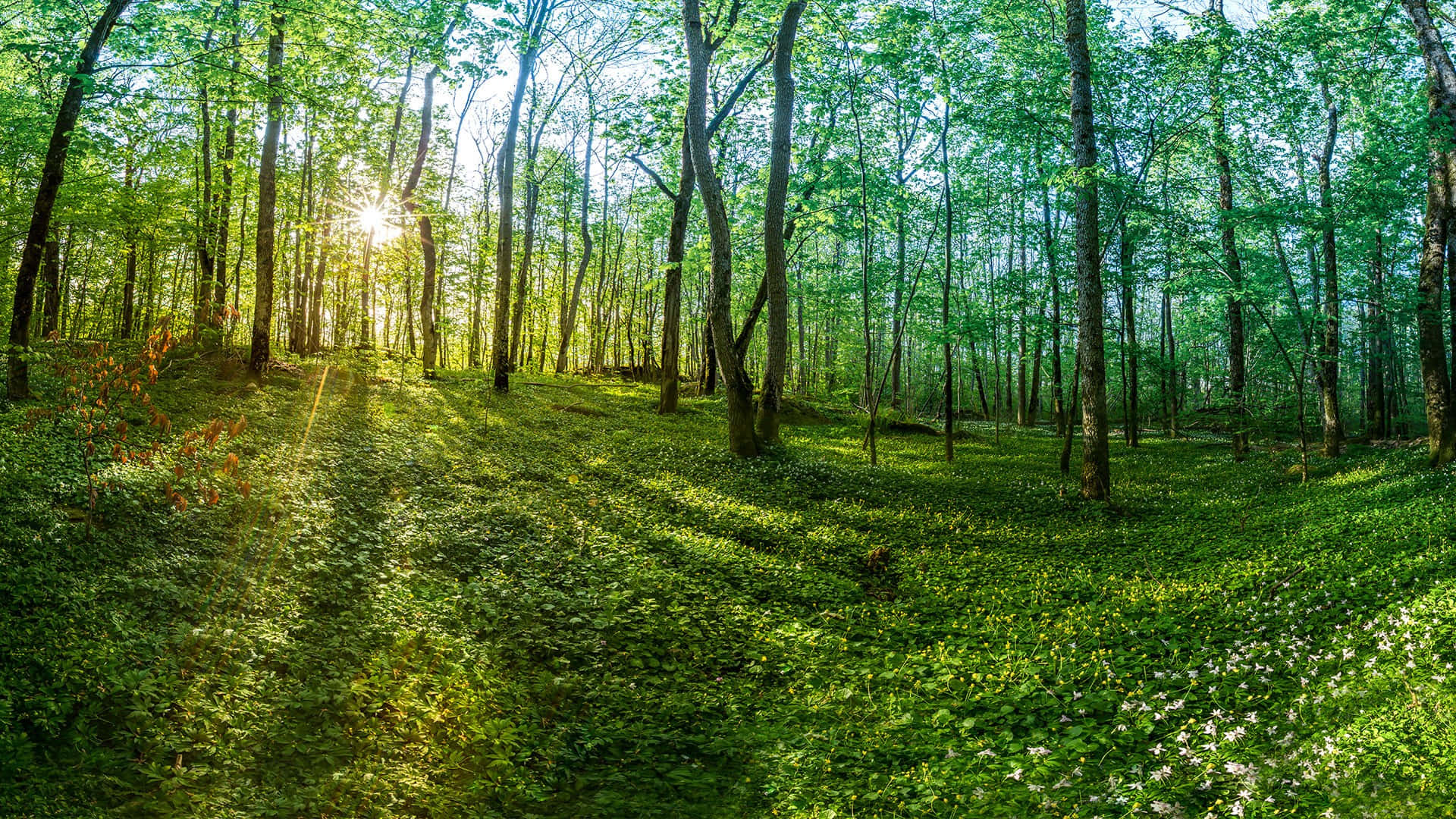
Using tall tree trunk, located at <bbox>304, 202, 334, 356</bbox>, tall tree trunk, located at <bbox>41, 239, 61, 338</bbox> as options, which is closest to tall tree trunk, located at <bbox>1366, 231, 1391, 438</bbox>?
tall tree trunk, located at <bbox>41, 239, 61, 338</bbox>

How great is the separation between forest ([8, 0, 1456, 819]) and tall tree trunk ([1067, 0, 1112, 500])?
0.26 ft

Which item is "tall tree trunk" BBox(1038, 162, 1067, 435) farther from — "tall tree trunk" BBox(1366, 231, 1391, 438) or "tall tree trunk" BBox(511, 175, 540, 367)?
"tall tree trunk" BBox(511, 175, 540, 367)

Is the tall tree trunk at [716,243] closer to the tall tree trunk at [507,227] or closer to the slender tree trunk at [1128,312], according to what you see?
the tall tree trunk at [507,227]

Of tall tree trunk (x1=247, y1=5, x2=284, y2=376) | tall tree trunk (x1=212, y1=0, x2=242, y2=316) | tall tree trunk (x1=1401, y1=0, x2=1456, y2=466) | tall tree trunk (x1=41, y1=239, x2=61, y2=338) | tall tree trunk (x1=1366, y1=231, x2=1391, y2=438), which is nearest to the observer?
tall tree trunk (x1=1401, y1=0, x2=1456, y2=466)

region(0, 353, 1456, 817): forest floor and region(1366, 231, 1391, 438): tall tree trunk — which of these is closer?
region(0, 353, 1456, 817): forest floor

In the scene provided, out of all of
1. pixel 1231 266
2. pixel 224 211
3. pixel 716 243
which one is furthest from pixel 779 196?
pixel 224 211

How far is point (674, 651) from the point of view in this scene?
251 inches

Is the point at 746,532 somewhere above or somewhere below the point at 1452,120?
below

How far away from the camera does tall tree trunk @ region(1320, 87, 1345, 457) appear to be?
15.8 metres

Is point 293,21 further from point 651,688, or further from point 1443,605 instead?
point 1443,605

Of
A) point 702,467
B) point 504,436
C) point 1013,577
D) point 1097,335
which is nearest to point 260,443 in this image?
point 504,436

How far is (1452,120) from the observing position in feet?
36.1

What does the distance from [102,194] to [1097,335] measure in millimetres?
22240

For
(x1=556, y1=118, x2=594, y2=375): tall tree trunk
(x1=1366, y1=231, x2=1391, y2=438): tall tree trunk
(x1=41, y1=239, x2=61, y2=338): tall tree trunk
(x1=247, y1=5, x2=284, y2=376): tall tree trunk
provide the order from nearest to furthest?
(x1=247, y1=5, x2=284, y2=376): tall tree trunk, (x1=41, y1=239, x2=61, y2=338): tall tree trunk, (x1=1366, y1=231, x2=1391, y2=438): tall tree trunk, (x1=556, y1=118, x2=594, y2=375): tall tree trunk
